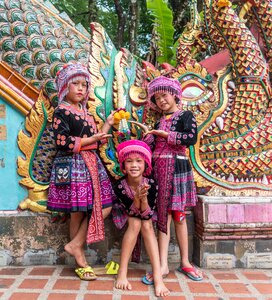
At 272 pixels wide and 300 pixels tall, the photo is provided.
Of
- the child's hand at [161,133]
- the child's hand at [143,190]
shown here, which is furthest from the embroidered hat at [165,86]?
the child's hand at [143,190]

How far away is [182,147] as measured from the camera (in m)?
3.09

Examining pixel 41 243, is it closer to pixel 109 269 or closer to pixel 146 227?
pixel 109 269

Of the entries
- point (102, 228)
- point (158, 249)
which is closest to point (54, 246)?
point (102, 228)

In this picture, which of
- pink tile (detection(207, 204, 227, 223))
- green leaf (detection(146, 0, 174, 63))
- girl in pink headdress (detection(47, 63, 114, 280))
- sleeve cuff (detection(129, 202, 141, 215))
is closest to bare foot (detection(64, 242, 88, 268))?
girl in pink headdress (detection(47, 63, 114, 280))

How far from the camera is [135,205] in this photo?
2.91 metres

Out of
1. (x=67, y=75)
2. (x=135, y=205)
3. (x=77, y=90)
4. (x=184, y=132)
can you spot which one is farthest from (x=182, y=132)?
(x=67, y=75)

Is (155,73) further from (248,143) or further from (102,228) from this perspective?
(102,228)

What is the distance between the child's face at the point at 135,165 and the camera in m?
2.83

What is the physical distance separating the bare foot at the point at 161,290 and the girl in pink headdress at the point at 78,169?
56 cm

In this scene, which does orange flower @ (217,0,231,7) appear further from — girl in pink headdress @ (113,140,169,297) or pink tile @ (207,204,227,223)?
pink tile @ (207,204,227,223)

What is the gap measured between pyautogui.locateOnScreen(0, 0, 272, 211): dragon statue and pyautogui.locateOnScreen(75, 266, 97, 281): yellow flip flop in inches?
26.0

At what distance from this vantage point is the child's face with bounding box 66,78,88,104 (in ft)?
9.75

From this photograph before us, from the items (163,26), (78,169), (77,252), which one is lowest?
(77,252)

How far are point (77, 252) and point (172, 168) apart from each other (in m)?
1.06
